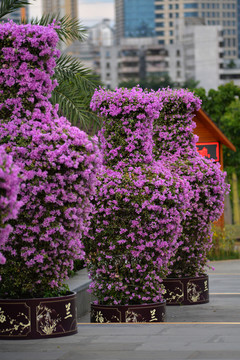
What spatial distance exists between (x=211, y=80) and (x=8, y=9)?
15176 cm

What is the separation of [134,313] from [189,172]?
9.84 feet

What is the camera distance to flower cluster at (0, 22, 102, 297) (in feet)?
27.9

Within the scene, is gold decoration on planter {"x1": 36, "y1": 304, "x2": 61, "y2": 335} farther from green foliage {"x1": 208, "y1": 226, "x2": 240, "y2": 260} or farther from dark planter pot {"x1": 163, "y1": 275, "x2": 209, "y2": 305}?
green foliage {"x1": 208, "y1": 226, "x2": 240, "y2": 260}

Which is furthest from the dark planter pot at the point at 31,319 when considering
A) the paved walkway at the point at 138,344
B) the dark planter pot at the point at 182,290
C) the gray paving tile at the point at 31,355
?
the dark planter pot at the point at 182,290

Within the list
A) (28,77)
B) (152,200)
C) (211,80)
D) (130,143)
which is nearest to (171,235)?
(152,200)

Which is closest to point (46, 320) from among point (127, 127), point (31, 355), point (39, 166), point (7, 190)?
point (31, 355)

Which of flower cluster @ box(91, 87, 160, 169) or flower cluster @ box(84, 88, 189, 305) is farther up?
flower cluster @ box(91, 87, 160, 169)

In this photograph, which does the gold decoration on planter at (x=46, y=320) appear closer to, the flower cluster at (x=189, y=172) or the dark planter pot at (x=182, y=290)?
the flower cluster at (x=189, y=172)

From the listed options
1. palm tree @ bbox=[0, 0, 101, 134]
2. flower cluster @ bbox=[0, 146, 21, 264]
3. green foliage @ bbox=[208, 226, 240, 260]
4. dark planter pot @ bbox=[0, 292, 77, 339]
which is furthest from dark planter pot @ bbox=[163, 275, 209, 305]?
green foliage @ bbox=[208, 226, 240, 260]

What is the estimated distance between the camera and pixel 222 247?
26.2 metres

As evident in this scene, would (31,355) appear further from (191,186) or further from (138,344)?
(191,186)

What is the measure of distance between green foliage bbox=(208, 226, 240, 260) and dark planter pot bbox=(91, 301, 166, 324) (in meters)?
13.9

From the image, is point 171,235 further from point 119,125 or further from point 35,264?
point 35,264

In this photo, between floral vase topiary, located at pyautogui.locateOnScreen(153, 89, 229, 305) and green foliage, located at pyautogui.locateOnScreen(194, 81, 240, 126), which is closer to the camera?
floral vase topiary, located at pyautogui.locateOnScreen(153, 89, 229, 305)
